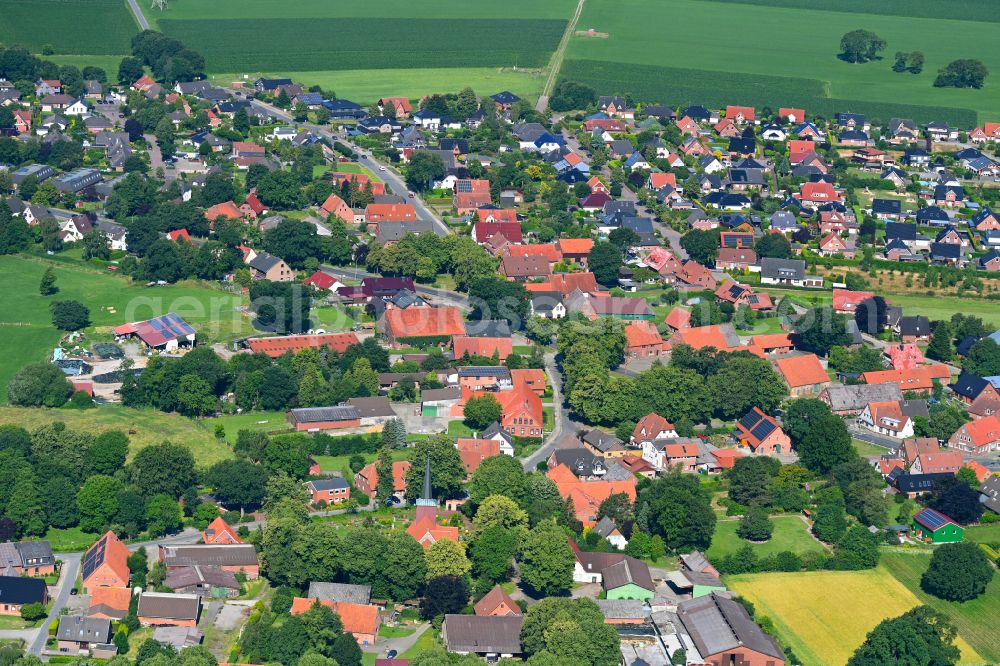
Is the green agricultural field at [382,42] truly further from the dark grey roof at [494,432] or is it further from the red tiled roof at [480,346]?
the dark grey roof at [494,432]

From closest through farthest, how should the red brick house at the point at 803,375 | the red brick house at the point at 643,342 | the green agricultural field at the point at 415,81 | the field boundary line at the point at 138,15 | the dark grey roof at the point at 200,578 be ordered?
the dark grey roof at the point at 200,578 < the red brick house at the point at 803,375 < the red brick house at the point at 643,342 < the green agricultural field at the point at 415,81 < the field boundary line at the point at 138,15

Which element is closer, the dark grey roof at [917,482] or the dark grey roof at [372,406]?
the dark grey roof at [917,482]

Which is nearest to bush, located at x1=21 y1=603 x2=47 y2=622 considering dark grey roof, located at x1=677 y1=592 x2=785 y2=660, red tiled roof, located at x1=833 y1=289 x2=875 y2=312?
dark grey roof, located at x1=677 y1=592 x2=785 y2=660

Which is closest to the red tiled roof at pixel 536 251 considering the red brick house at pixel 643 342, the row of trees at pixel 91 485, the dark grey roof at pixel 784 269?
the dark grey roof at pixel 784 269

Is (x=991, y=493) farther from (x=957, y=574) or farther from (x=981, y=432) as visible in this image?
(x=957, y=574)

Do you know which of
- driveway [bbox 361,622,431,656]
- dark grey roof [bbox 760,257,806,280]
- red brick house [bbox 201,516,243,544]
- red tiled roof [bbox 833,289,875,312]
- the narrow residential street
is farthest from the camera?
the narrow residential street

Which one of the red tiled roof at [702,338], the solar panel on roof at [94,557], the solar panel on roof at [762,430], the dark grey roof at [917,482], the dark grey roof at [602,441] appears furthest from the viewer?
the red tiled roof at [702,338]

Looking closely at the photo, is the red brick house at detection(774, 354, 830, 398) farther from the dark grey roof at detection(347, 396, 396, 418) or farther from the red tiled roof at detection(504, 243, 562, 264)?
the red tiled roof at detection(504, 243, 562, 264)
